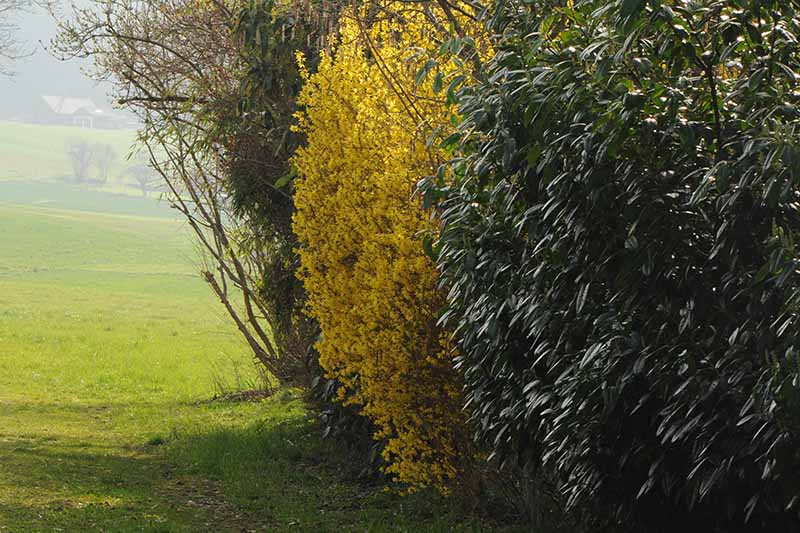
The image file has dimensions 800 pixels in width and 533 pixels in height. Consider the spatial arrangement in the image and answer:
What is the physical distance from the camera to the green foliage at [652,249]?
380 cm

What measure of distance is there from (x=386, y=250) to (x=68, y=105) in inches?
6766

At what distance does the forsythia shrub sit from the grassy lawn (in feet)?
2.37

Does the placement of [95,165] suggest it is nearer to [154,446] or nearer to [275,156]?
[154,446]

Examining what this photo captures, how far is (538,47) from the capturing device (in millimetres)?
4559

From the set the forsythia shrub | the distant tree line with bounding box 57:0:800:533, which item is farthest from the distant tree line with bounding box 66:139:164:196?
the distant tree line with bounding box 57:0:800:533

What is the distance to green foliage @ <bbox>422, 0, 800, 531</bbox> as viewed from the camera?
3803 millimetres

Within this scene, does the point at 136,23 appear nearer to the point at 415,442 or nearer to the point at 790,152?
the point at 415,442

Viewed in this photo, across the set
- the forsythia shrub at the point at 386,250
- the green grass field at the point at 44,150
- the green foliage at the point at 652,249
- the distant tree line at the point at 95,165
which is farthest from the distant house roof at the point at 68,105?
the green foliage at the point at 652,249

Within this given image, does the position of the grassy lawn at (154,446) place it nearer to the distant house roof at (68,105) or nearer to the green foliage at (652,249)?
the green foliage at (652,249)

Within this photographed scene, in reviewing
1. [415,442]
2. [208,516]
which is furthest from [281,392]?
[415,442]

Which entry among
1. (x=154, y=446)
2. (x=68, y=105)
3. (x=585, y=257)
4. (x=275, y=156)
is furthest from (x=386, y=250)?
(x=68, y=105)

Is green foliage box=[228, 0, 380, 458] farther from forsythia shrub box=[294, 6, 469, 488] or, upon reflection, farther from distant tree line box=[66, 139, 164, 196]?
distant tree line box=[66, 139, 164, 196]

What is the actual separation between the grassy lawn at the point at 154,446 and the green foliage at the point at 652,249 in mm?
2407

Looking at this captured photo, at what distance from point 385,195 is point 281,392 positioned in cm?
860
